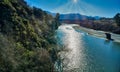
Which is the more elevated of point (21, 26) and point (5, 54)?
point (21, 26)

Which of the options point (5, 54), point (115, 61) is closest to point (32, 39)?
point (5, 54)

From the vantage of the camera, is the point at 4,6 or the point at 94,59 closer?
the point at 4,6

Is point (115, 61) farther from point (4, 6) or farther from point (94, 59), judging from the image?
point (4, 6)

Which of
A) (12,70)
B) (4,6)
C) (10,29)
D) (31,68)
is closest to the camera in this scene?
(12,70)

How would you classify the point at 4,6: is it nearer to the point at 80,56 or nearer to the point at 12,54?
the point at 12,54

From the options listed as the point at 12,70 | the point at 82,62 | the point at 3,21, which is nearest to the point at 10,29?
the point at 3,21

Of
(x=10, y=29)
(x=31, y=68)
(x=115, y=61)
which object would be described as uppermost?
(x=10, y=29)

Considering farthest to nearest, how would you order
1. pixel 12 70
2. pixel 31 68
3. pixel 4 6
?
pixel 4 6 → pixel 31 68 → pixel 12 70

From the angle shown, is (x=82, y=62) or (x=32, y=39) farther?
(x=82, y=62)

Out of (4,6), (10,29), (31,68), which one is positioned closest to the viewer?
(31,68)
